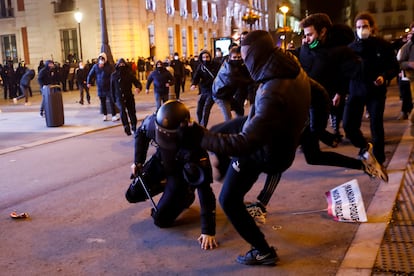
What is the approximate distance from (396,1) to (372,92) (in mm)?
101386

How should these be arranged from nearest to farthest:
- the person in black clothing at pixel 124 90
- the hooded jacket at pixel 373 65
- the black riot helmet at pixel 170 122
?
the black riot helmet at pixel 170 122, the hooded jacket at pixel 373 65, the person in black clothing at pixel 124 90

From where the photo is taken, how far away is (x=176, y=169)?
16.1 feet

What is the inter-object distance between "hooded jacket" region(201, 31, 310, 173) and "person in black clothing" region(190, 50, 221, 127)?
6986 mm

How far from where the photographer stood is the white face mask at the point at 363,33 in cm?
661

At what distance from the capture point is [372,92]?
→ 21.6 ft

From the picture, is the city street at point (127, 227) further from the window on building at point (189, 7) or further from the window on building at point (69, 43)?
the window on building at point (189, 7)

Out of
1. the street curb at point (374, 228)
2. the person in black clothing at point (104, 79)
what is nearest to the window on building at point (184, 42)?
the person in black clothing at point (104, 79)

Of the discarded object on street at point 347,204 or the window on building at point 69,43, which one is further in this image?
the window on building at point 69,43

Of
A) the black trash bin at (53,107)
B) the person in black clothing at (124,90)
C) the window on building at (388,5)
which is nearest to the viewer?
the person in black clothing at (124,90)

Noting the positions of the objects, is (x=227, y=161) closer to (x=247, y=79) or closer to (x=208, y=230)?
(x=208, y=230)

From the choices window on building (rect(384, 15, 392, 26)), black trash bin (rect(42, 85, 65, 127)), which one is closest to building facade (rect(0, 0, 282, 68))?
black trash bin (rect(42, 85, 65, 127))

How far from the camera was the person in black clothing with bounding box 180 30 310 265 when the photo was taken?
321 centimetres

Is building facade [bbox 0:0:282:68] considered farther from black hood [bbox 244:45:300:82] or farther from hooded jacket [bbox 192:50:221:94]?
black hood [bbox 244:45:300:82]

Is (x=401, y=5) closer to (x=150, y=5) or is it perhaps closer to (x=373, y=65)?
(x=150, y=5)
